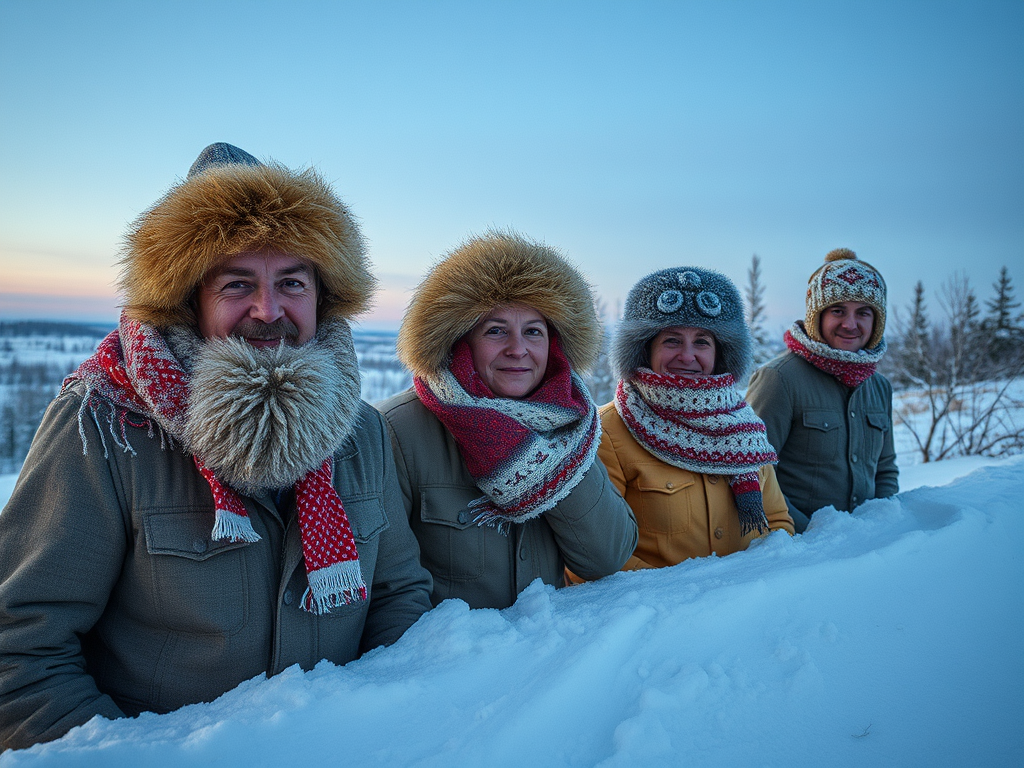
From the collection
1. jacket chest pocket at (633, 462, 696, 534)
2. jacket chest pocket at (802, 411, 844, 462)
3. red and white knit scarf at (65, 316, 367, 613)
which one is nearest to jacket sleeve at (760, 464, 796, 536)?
jacket chest pocket at (633, 462, 696, 534)

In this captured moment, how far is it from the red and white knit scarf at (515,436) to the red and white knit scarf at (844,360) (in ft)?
6.31

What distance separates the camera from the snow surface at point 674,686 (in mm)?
1128

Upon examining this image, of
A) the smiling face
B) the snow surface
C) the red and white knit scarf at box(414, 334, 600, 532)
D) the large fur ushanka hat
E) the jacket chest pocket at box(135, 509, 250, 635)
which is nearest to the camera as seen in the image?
the snow surface

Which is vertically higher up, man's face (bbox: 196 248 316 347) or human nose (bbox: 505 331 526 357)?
man's face (bbox: 196 248 316 347)

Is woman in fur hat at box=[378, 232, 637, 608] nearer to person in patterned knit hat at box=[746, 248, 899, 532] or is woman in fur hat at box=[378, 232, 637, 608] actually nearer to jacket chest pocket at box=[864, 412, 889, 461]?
person in patterned knit hat at box=[746, 248, 899, 532]

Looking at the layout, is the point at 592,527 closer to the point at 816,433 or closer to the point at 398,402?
the point at 398,402

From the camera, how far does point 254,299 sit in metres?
1.58

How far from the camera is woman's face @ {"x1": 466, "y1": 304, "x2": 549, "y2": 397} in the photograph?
2.14 metres

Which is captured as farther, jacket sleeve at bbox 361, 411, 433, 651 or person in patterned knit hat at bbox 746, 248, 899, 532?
person in patterned knit hat at bbox 746, 248, 899, 532

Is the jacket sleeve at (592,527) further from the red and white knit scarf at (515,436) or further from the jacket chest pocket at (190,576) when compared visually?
the jacket chest pocket at (190,576)

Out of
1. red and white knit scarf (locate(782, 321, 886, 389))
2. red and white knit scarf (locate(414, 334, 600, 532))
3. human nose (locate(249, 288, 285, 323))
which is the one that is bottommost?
red and white knit scarf (locate(414, 334, 600, 532))

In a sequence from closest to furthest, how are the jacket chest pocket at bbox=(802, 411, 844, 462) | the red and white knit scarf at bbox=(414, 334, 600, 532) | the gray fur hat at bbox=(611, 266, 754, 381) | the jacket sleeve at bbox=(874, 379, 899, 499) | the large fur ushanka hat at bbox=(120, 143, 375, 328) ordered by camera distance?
the large fur ushanka hat at bbox=(120, 143, 375, 328)
the red and white knit scarf at bbox=(414, 334, 600, 532)
the gray fur hat at bbox=(611, 266, 754, 381)
the jacket chest pocket at bbox=(802, 411, 844, 462)
the jacket sleeve at bbox=(874, 379, 899, 499)

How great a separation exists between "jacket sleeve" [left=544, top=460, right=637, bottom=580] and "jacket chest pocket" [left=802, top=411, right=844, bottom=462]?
5.69ft

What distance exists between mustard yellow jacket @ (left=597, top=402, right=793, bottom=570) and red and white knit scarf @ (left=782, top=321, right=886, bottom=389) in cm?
129
